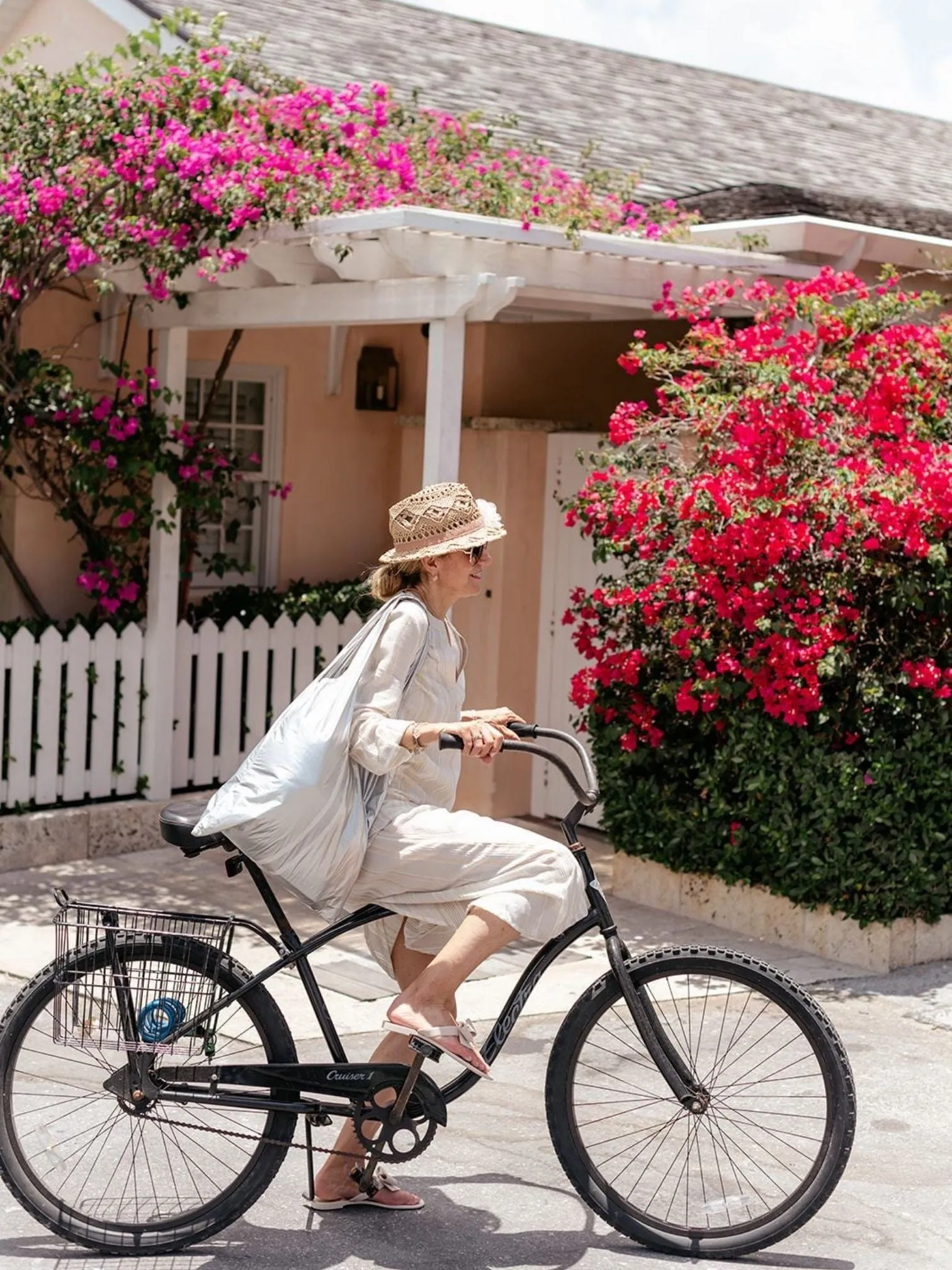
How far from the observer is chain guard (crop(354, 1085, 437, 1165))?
13.9ft

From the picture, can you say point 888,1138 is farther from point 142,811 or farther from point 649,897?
point 142,811

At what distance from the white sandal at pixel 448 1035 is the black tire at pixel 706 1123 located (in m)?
0.20

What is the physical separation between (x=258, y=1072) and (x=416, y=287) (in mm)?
4231

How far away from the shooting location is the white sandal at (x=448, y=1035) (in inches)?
163

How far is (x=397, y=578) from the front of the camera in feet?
14.6

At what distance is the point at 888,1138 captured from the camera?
5.32 meters

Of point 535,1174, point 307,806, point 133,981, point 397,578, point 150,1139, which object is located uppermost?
point 397,578

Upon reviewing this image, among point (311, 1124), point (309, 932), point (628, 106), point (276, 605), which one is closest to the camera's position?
point (311, 1124)

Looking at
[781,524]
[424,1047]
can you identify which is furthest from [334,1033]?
[781,524]

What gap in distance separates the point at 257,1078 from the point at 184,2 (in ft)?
28.3

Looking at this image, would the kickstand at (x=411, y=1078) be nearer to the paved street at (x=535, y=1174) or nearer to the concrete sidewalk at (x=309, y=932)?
the paved street at (x=535, y=1174)

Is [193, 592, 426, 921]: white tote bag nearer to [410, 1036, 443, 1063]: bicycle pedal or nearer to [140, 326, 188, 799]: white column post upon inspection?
[410, 1036, 443, 1063]: bicycle pedal

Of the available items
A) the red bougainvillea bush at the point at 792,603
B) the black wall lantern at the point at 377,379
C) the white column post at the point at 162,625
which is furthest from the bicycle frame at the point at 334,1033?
the black wall lantern at the point at 377,379

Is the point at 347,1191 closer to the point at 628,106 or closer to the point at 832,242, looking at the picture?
the point at 832,242
